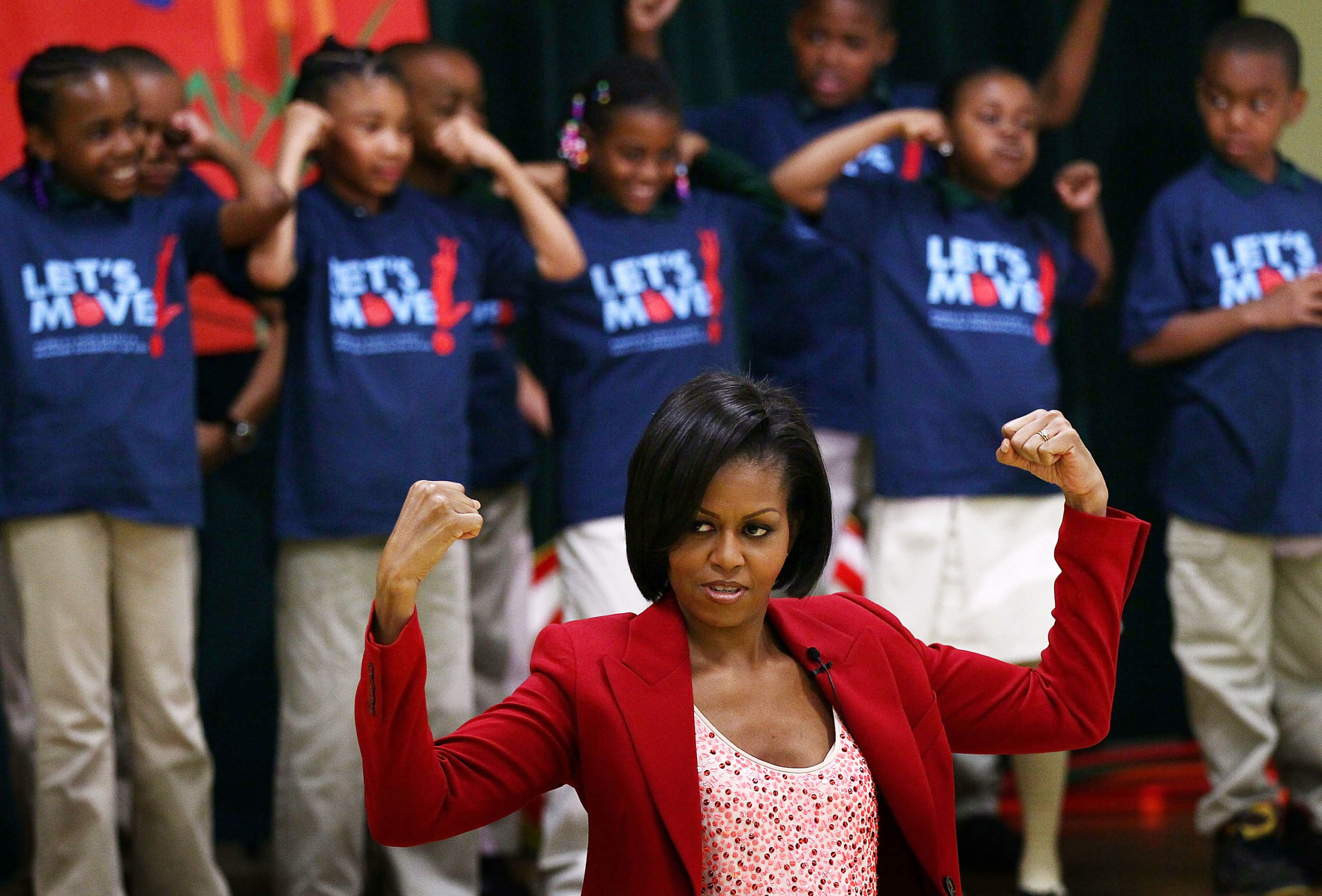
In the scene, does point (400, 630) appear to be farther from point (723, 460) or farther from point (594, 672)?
point (723, 460)

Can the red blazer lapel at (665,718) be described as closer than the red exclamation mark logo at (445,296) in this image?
Yes

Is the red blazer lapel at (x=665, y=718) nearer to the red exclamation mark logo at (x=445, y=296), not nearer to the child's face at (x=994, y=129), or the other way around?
the red exclamation mark logo at (x=445, y=296)

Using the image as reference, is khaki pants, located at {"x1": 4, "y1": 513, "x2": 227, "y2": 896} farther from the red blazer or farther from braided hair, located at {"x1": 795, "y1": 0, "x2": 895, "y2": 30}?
braided hair, located at {"x1": 795, "y1": 0, "x2": 895, "y2": 30}

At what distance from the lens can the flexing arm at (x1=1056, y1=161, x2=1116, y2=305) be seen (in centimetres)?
377

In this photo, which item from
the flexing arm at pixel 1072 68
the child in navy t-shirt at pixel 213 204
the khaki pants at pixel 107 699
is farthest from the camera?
the flexing arm at pixel 1072 68

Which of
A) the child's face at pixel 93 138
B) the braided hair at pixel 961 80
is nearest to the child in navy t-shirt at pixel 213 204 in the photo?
the child's face at pixel 93 138

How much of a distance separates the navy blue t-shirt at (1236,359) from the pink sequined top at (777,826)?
218cm

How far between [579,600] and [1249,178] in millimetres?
1922

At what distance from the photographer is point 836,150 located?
3.62 metres

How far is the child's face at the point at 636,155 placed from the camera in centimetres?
353

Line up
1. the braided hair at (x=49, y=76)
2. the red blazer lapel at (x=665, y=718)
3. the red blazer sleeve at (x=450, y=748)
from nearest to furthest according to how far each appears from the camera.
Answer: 1. the red blazer sleeve at (x=450, y=748)
2. the red blazer lapel at (x=665, y=718)
3. the braided hair at (x=49, y=76)

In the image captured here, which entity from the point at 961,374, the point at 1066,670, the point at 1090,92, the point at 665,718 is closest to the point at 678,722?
the point at 665,718

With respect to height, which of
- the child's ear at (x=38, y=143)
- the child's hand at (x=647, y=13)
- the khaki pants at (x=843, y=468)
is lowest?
the khaki pants at (x=843, y=468)

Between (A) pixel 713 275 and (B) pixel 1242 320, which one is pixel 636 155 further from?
(B) pixel 1242 320
